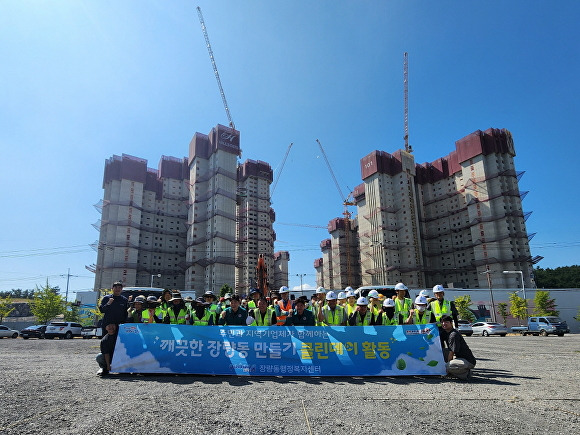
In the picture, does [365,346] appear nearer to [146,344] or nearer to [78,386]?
[146,344]

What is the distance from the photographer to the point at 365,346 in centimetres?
795

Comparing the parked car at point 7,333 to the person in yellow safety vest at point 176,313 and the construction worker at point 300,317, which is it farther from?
the construction worker at point 300,317

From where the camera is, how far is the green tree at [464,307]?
49.5m

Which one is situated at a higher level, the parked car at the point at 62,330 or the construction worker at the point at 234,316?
the construction worker at the point at 234,316

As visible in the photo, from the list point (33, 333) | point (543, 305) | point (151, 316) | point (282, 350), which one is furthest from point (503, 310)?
point (33, 333)

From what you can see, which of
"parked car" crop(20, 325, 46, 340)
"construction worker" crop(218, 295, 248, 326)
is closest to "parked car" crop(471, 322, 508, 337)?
"construction worker" crop(218, 295, 248, 326)

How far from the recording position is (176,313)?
9.45m

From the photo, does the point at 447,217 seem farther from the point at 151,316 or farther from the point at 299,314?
the point at 151,316

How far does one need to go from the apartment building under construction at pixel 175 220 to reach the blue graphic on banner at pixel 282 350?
271ft

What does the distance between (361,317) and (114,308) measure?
5.92 meters

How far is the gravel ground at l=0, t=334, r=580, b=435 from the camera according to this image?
438cm

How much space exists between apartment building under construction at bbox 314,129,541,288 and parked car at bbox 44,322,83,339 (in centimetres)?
7270

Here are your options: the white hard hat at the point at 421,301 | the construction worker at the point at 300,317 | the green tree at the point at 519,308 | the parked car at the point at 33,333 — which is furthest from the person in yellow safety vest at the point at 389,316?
the green tree at the point at 519,308


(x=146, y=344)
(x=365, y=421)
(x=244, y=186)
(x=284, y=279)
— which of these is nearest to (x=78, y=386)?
(x=146, y=344)
